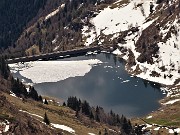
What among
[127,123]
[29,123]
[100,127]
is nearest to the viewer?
[29,123]

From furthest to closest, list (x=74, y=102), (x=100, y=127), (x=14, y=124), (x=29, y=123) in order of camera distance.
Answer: (x=74, y=102) < (x=100, y=127) < (x=29, y=123) < (x=14, y=124)

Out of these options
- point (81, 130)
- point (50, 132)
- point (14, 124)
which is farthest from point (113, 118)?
point (14, 124)

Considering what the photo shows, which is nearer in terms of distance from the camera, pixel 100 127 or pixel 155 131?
pixel 100 127

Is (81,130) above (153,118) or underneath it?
above

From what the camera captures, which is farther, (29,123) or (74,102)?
(74,102)

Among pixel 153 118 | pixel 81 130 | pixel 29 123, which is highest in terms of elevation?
pixel 29 123

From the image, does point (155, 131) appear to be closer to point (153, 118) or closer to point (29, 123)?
point (153, 118)

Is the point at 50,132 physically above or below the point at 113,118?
above

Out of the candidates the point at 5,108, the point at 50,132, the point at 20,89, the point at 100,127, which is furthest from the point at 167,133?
the point at 5,108

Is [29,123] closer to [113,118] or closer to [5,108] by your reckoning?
[5,108]
